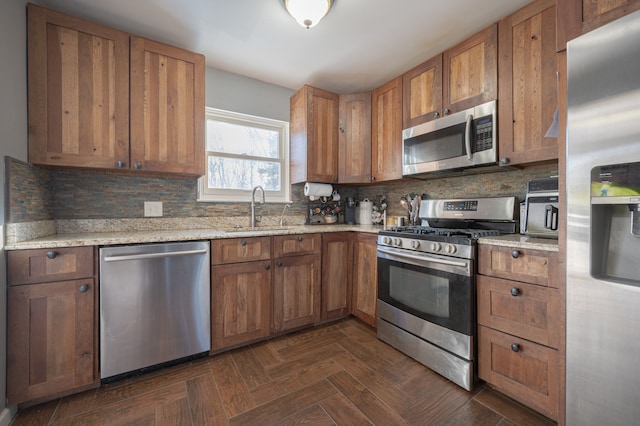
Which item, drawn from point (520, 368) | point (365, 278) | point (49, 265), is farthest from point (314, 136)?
point (520, 368)

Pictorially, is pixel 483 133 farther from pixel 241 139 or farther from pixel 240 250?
pixel 241 139

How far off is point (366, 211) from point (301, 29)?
1853mm

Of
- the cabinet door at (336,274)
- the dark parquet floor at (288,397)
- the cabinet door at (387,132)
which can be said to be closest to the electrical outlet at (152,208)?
the dark parquet floor at (288,397)

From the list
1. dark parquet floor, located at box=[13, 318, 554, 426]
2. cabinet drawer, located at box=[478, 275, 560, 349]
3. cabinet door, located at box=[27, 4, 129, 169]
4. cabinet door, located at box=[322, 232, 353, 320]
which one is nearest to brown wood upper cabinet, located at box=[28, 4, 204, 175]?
cabinet door, located at box=[27, 4, 129, 169]

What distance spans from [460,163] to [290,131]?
1.76 m

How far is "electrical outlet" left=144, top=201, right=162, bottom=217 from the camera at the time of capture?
2.14 m

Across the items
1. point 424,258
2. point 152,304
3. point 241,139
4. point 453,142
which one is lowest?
point 152,304

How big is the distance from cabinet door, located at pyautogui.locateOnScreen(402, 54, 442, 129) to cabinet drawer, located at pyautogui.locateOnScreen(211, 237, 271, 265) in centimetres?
166

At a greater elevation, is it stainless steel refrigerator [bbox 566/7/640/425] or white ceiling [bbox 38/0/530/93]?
white ceiling [bbox 38/0/530/93]

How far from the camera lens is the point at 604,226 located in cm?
100

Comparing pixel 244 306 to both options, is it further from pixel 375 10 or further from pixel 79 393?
pixel 375 10

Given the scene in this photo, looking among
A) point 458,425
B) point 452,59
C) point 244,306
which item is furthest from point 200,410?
point 452,59

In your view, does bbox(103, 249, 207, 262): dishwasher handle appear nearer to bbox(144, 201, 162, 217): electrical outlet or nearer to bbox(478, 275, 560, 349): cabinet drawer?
bbox(144, 201, 162, 217): electrical outlet

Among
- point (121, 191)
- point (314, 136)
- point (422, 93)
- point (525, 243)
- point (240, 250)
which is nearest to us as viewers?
point (525, 243)
